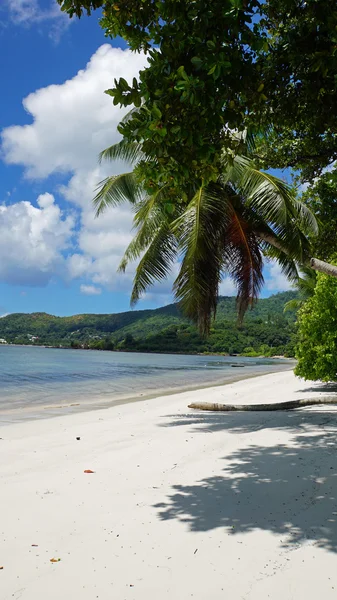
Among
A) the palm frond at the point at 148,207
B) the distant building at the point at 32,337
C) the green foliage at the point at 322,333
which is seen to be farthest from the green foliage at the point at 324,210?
the distant building at the point at 32,337

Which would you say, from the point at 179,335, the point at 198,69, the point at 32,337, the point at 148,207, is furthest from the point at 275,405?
the point at 32,337

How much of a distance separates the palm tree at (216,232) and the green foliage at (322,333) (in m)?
2.95

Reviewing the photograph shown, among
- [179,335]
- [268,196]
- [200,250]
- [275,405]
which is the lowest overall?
[275,405]

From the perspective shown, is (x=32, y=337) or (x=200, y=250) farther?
(x=32, y=337)

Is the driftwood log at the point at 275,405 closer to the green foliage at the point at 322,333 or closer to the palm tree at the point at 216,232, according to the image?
the palm tree at the point at 216,232

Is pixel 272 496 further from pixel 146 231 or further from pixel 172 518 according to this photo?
pixel 146 231

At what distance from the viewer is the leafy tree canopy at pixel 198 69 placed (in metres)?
4.19

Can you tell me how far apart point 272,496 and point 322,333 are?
11.7 metres

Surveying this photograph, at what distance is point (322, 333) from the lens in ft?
50.6

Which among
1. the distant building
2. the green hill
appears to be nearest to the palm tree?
the green hill

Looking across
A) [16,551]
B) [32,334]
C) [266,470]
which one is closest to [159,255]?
[266,470]

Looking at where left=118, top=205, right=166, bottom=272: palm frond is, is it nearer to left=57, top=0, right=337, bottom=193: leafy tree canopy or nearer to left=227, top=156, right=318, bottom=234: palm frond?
left=227, top=156, right=318, bottom=234: palm frond

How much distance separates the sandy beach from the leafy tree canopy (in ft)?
10.9

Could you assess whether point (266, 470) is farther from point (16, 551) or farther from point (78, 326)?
point (78, 326)
